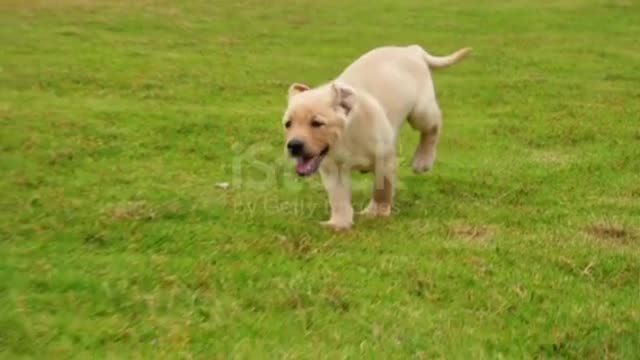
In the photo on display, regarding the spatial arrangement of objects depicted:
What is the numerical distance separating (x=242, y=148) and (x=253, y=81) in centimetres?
798

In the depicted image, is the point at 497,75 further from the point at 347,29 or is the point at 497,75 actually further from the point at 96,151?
the point at 96,151

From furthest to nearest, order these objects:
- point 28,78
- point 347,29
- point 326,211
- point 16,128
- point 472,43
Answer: point 347,29, point 472,43, point 28,78, point 16,128, point 326,211

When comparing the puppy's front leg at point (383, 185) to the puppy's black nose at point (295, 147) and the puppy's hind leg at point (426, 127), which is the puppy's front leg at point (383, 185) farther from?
the puppy's hind leg at point (426, 127)

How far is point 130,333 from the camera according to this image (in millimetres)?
6320

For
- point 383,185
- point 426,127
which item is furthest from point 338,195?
point 426,127

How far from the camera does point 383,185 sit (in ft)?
33.6

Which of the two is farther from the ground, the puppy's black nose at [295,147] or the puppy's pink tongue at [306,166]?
the puppy's black nose at [295,147]

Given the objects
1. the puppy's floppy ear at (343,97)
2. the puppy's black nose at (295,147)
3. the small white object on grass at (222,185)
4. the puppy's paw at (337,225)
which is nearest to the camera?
the puppy's black nose at (295,147)

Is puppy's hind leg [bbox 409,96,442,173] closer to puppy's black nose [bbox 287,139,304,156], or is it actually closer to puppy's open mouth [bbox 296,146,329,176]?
puppy's open mouth [bbox 296,146,329,176]

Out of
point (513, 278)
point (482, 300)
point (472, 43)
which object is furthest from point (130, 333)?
point (472, 43)

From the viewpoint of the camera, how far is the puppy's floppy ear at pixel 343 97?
9.43m

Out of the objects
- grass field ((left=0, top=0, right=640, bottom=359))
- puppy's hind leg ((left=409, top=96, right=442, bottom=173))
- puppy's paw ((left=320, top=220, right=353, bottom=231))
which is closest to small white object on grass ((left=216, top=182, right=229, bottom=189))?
grass field ((left=0, top=0, right=640, bottom=359))

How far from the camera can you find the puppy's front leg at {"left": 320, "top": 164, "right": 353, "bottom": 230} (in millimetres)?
9734

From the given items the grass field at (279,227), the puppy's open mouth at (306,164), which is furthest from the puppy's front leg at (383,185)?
the puppy's open mouth at (306,164)
